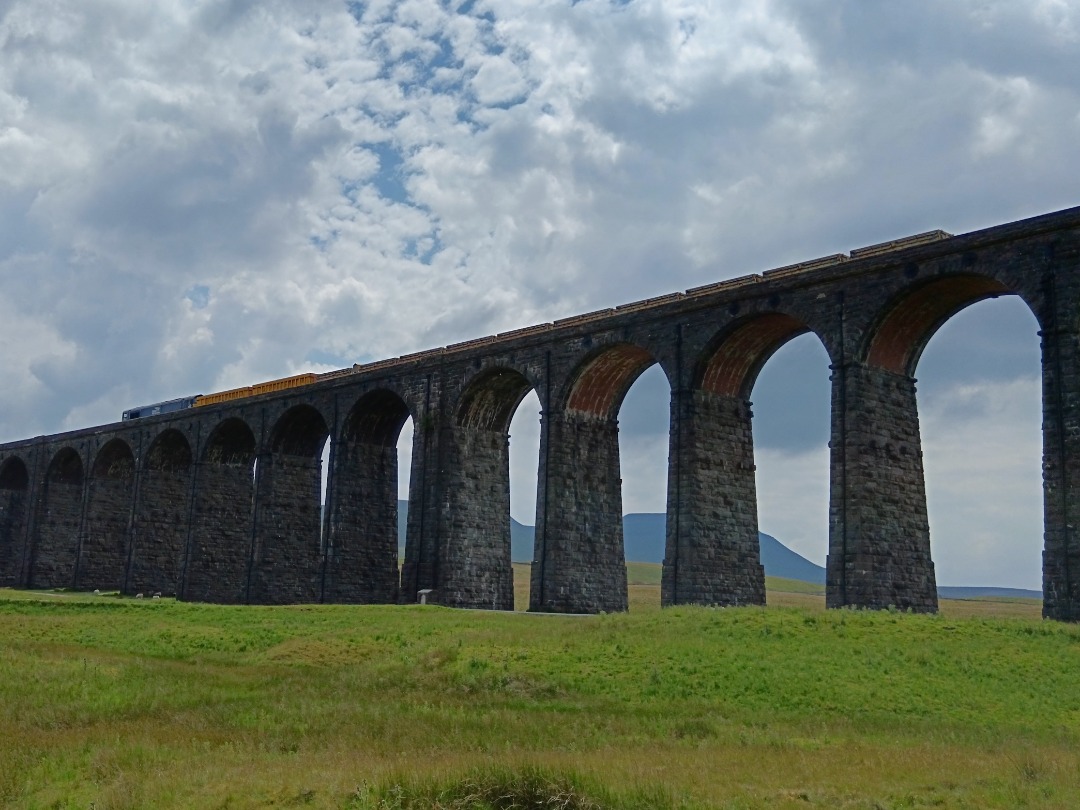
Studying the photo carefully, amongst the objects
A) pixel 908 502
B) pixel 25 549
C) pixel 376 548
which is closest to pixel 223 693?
pixel 908 502

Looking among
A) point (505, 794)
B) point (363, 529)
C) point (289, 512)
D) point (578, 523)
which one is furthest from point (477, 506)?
point (505, 794)

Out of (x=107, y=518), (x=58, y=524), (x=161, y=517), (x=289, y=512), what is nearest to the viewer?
(x=289, y=512)

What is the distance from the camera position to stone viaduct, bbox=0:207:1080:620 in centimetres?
2788

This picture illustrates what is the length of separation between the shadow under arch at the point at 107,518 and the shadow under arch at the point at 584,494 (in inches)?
1318

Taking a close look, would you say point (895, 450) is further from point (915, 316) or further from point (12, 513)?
point (12, 513)

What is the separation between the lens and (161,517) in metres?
59.2

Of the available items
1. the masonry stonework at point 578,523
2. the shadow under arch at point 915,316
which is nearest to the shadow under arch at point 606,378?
the masonry stonework at point 578,523

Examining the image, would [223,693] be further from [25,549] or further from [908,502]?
[25,549]

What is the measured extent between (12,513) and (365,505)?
3766 cm

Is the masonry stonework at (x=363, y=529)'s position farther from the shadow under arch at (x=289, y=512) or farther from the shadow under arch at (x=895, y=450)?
the shadow under arch at (x=895, y=450)

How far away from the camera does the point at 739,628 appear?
2411 centimetres

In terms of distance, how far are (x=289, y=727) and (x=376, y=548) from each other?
31506mm

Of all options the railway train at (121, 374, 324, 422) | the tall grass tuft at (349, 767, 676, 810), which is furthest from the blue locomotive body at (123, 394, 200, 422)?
the tall grass tuft at (349, 767, 676, 810)

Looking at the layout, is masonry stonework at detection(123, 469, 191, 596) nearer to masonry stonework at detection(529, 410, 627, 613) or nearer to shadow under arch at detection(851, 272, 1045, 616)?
masonry stonework at detection(529, 410, 627, 613)
